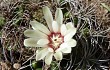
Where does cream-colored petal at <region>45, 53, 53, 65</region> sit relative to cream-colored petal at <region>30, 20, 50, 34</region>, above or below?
below

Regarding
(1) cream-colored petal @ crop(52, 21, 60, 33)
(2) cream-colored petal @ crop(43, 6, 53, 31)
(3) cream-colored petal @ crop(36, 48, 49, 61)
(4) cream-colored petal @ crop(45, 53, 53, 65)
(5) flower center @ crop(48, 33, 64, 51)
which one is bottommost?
(4) cream-colored petal @ crop(45, 53, 53, 65)

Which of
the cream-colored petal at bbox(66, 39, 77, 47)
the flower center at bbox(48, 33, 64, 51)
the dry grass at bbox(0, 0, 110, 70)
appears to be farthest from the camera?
the dry grass at bbox(0, 0, 110, 70)

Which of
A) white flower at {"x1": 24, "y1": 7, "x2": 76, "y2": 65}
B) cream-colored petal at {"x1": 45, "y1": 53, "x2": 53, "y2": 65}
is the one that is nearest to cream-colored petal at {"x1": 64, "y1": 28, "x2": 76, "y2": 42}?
white flower at {"x1": 24, "y1": 7, "x2": 76, "y2": 65}

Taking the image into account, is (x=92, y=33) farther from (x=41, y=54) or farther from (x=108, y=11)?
(x=41, y=54)

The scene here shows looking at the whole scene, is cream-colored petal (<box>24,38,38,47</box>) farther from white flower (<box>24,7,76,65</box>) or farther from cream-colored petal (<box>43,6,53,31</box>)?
cream-colored petal (<box>43,6,53,31</box>)

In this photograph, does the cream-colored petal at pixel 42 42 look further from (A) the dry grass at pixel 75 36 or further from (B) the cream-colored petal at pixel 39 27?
(A) the dry grass at pixel 75 36

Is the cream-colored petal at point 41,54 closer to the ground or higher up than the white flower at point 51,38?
closer to the ground

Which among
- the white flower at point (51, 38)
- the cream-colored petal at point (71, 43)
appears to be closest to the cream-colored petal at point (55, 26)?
the white flower at point (51, 38)

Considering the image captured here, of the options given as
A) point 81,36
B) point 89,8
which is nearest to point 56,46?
point 81,36
